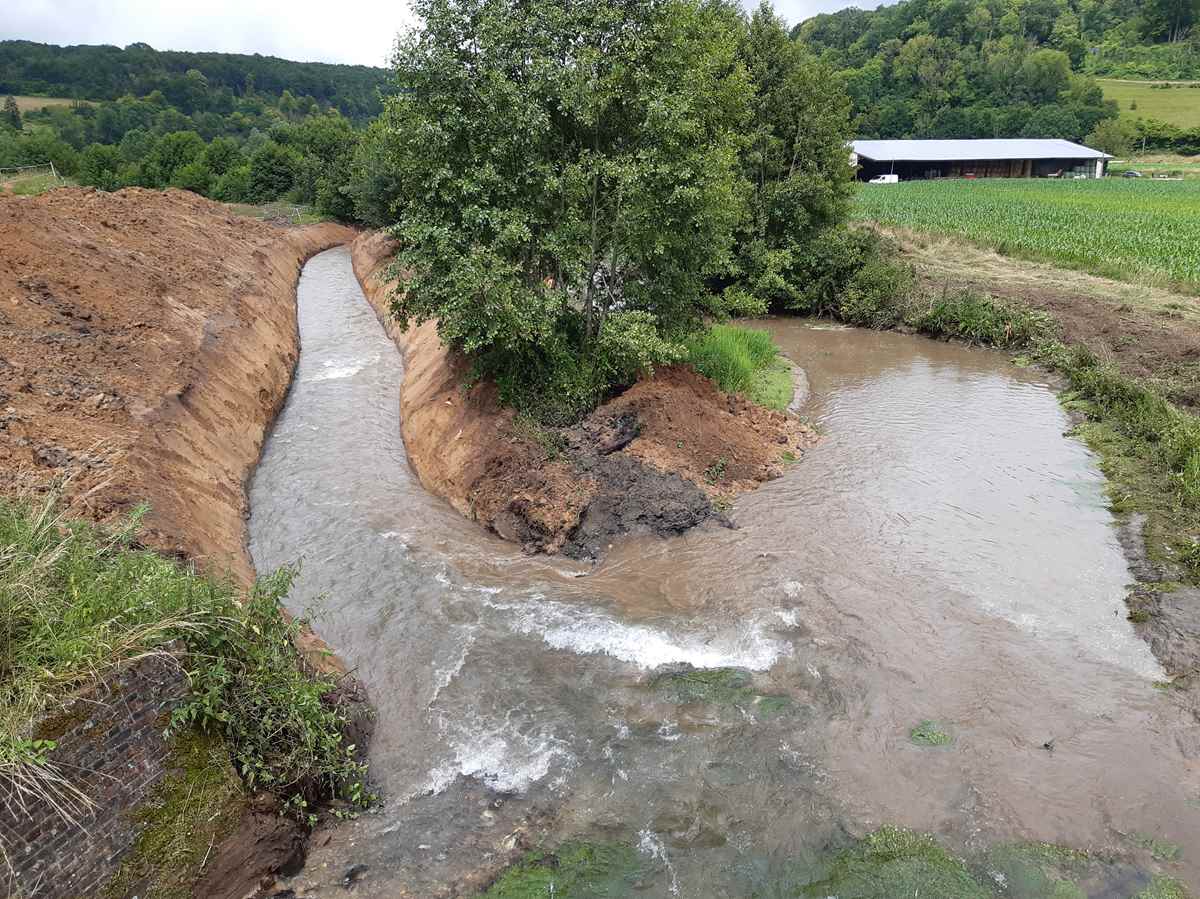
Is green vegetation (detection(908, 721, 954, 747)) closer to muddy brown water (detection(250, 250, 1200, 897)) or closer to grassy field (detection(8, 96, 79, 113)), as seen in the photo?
muddy brown water (detection(250, 250, 1200, 897))

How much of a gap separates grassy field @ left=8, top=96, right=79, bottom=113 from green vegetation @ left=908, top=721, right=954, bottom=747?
13933cm

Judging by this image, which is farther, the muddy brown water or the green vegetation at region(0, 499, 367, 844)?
the muddy brown water

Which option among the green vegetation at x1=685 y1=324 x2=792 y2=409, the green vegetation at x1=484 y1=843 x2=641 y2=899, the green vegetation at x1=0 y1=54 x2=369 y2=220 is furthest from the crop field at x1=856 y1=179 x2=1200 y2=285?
the green vegetation at x1=0 y1=54 x2=369 y2=220

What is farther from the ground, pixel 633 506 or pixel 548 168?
pixel 548 168

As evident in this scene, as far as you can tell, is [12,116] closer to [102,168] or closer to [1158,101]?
[102,168]

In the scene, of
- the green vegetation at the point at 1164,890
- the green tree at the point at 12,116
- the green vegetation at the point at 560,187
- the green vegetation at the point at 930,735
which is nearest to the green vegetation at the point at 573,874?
the green vegetation at the point at 930,735

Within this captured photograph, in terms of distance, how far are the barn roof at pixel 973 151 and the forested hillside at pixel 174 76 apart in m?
71.0

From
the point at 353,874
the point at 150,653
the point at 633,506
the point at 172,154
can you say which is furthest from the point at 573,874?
the point at 172,154

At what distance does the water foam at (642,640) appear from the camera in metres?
9.03

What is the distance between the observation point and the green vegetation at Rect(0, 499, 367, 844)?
16.9 ft

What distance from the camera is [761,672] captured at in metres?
8.79

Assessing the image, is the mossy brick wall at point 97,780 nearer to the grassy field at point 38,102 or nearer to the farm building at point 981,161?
the farm building at point 981,161

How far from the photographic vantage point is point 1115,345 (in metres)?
19.9

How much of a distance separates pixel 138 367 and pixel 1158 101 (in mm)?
125024
